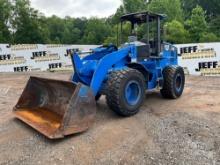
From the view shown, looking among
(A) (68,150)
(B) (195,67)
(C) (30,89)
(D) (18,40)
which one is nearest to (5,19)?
(D) (18,40)

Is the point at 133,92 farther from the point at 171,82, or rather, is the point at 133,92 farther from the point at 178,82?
the point at 178,82

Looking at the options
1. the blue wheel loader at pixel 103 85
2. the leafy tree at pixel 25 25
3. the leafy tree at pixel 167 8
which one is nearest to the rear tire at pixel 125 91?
the blue wheel loader at pixel 103 85

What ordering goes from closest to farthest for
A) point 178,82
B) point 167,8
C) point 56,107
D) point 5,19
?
1. point 56,107
2. point 178,82
3. point 5,19
4. point 167,8

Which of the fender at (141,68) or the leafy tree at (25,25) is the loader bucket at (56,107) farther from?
Answer: the leafy tree at (25,25)

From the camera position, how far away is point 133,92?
6125 mm

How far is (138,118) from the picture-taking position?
5.93m

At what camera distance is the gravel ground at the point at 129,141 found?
428cm

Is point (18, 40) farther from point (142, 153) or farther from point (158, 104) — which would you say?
point (142, 153)

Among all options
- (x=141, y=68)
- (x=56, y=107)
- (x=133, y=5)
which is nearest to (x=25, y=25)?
(x=133, y=5)

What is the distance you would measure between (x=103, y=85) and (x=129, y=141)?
1432 mm

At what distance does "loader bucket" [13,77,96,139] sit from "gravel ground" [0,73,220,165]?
156 mm

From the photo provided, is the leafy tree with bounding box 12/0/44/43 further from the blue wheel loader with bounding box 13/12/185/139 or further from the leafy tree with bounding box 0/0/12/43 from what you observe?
the blue wheel loader with bounding box 13/12/185/139

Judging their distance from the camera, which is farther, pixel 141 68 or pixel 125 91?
pixel 141 68

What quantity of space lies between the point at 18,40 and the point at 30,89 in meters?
22.5
